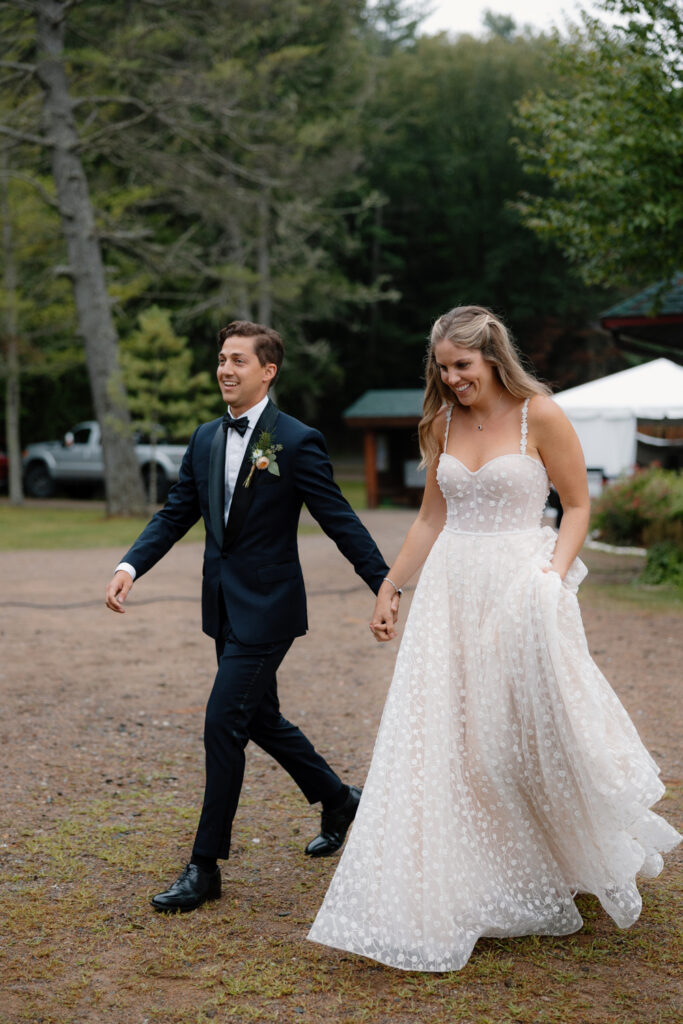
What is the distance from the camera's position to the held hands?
146 inches

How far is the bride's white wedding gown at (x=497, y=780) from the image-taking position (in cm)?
328

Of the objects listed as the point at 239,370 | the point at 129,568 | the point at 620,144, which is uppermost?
the point at 620,144

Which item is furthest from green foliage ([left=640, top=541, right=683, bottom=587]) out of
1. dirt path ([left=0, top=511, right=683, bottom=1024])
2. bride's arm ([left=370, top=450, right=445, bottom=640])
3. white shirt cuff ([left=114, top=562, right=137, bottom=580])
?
white shirt cuff ([left=114, top=562, right=137, bottom=580])

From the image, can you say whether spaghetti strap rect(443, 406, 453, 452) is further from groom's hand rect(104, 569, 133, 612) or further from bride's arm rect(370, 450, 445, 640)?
groom's hand rect(104, 569, 133, 612)

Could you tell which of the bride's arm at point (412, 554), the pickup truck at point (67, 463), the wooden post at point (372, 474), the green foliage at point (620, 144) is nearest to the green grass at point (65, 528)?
the wooden post at point (372, 474)

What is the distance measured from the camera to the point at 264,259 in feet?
99.6

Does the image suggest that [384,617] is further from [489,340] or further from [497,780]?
[489,340]

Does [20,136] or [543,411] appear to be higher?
[20,136]

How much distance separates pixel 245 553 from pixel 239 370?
0.65 m

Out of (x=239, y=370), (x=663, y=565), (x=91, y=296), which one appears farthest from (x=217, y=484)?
(x=91, y=296)

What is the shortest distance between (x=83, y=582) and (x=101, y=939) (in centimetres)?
962

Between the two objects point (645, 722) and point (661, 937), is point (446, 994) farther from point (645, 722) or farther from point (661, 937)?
point (645, 722)

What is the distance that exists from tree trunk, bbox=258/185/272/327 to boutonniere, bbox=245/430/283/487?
2461 centimetres

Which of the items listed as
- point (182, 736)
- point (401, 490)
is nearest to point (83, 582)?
point (182, 736)
